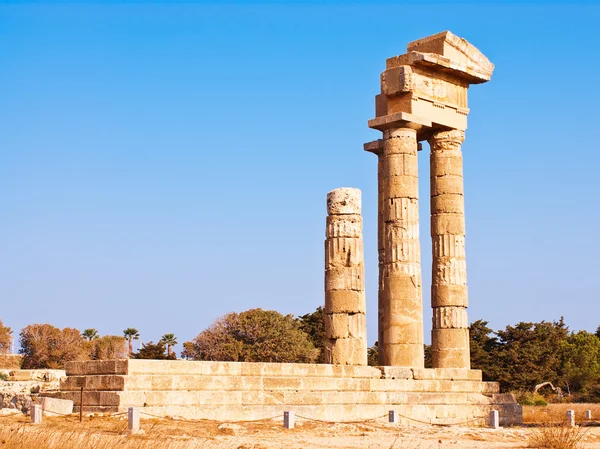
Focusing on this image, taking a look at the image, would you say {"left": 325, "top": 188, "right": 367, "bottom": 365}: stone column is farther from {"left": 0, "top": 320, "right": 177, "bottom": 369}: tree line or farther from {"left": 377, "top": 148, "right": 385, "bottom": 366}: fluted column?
{"left": 0, "top": 320, "right": 177, "bottom": 369}: tree line

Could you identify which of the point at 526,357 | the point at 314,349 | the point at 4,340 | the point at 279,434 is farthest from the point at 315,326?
the point at 279,434

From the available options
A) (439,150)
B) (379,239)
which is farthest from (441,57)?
(379,239)

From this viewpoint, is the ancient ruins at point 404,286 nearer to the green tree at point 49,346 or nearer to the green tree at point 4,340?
the green tree at point 49,346

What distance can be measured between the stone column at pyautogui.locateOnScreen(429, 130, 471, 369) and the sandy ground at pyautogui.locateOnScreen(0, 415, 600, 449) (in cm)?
694

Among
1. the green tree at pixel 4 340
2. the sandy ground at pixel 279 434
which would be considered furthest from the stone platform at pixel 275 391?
the green tree at pixel 4 340

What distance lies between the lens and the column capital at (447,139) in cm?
2972

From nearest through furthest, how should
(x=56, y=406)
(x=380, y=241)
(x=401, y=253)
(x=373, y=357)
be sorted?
(x=56, y=406), (x=401, y=253), (x=380, y=241), (x=373, y=357)

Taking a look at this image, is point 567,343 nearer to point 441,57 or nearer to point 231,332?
point 231,332

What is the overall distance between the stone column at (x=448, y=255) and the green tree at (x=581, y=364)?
97.2ft

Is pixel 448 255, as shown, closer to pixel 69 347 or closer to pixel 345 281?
pixel 345 281

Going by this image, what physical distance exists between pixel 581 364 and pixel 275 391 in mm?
41839

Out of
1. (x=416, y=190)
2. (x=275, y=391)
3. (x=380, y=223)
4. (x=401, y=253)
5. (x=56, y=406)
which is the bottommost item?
(x=56, y=406)

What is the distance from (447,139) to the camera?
29.7 metres

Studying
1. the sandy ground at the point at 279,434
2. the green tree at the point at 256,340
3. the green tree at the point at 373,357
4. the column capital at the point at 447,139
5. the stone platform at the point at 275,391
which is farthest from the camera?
the green tree at the point at 256,340
